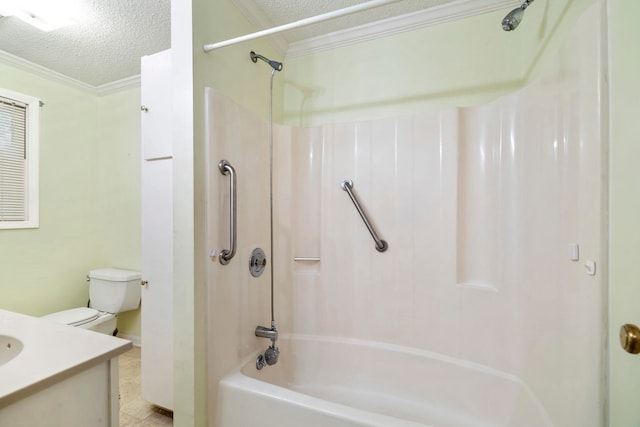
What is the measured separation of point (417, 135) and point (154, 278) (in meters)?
1.81

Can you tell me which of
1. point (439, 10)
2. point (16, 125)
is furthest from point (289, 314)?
point (16, 125)

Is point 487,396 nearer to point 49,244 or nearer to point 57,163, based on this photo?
point 49,244

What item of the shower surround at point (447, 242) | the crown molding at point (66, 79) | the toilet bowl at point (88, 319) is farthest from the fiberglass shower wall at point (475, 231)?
the crown molding at point (66, 79)

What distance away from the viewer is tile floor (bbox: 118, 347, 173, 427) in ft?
5.53

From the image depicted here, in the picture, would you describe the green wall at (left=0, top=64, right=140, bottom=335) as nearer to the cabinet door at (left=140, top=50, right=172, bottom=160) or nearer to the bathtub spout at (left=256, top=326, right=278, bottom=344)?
the cabinet door at (left=140, top=50, right=172, bottom=160)

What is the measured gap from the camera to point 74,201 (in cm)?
265

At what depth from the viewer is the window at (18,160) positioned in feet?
7.26

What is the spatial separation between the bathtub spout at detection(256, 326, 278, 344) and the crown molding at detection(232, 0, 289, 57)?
182cm

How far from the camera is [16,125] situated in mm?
2270

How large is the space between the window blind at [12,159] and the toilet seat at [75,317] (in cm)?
86

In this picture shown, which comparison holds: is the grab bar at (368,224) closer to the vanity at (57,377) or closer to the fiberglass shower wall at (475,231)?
the fiberglass shower wall at (475,231)

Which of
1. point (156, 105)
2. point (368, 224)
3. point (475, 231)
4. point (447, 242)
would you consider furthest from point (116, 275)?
point (475, 231)

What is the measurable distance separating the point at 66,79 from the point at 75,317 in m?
2.11

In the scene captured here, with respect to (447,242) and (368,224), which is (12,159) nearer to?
(368,224)
